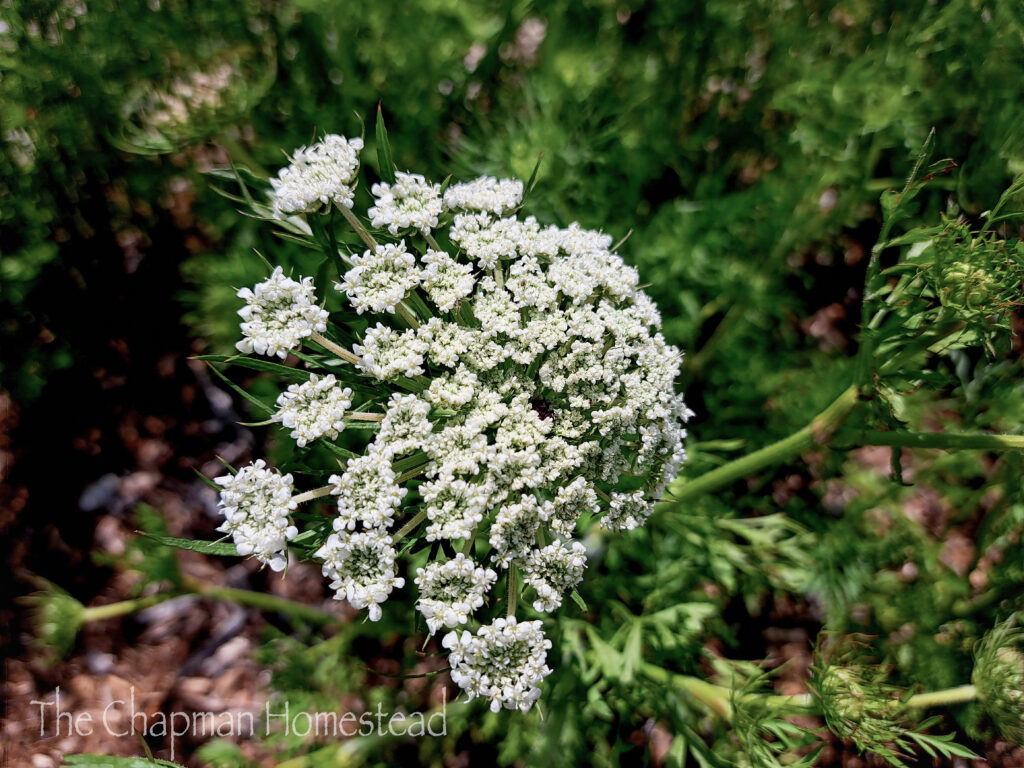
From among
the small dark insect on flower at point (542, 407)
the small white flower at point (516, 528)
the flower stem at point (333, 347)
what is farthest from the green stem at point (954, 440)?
the flower stem at point (333, 347)

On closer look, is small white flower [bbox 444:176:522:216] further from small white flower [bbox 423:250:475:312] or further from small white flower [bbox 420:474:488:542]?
small white flower [bbox 420:474:488:542]

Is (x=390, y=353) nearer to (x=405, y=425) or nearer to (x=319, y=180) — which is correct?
(x=405, y=425)

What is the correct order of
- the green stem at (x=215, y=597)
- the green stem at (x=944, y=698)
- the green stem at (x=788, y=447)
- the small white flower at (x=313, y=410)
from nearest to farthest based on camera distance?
1. the small white flower at (x=313, y=410)
2. the green stem at (x=788, y=447)
3. the green stem at (x=944, y=698)
4. the green stem at (x=215, y=597)

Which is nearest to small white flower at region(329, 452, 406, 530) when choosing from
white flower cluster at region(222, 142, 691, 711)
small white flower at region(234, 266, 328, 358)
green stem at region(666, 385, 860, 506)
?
white flower cluster at region(222, 142, 691, 711)

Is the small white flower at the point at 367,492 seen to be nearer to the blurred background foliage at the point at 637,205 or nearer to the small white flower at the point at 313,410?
the small white flower at the point at 313,410

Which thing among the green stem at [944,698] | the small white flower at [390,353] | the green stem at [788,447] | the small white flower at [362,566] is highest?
the small white flower at [390,353]

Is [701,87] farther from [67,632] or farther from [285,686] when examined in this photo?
[67,632]
